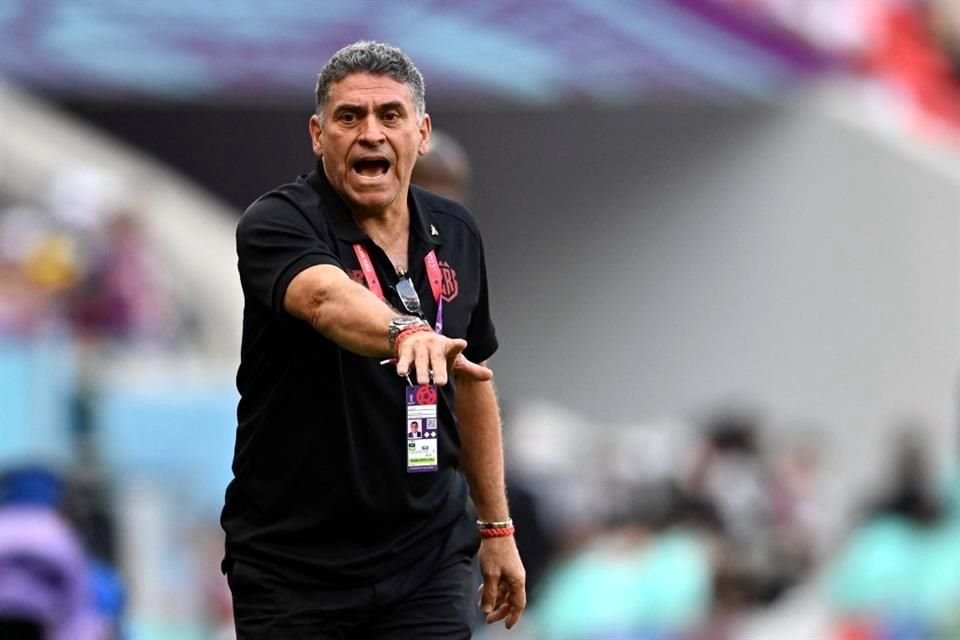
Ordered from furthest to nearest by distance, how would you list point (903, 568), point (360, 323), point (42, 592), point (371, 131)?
point (903, 568) < point (42, 592) < point (371, 131) < point (360, 323)

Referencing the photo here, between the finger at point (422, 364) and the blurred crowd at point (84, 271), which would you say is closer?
the finger at point (422, 364)

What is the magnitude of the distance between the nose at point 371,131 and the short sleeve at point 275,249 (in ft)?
0.72

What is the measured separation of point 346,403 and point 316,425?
83 millimetres

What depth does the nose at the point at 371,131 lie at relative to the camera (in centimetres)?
485

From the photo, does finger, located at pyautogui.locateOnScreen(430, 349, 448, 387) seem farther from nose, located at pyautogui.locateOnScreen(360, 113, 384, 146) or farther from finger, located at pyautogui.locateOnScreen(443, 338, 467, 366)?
nose, located at pyautogui.locateOnScreen(360, 113, 384, 146)

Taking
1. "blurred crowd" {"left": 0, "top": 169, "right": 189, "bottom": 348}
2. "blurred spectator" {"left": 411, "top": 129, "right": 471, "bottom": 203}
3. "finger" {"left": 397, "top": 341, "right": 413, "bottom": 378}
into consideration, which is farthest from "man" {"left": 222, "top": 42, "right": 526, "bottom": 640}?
"blurred crowd" {"left": 0, "top": 169, "right": 189, "bottom": 348}

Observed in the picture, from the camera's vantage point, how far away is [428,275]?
4.96 m

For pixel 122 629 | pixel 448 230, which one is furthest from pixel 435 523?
pixel 122 629

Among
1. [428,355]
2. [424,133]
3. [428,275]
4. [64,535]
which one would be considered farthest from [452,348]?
[64,535]

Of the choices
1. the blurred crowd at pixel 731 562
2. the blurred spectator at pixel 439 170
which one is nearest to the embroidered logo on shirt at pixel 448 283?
the blurred spectator at pixel 439 170

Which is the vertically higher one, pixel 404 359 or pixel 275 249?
pixel 275 249

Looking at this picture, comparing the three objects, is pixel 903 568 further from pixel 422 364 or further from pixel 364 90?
pixel 422 364

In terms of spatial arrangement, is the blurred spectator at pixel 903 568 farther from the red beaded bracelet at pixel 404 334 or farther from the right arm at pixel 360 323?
the red beaded bracelet at pixel 404 334

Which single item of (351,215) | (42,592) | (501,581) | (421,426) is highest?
(351,215)
